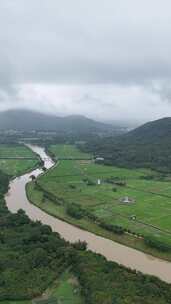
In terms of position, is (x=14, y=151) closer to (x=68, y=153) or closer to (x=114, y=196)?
(x=68, y=153)

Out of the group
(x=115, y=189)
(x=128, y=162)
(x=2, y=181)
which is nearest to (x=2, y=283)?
(x=115, y=189)

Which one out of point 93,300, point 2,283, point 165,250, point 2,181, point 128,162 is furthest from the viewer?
point 128,162

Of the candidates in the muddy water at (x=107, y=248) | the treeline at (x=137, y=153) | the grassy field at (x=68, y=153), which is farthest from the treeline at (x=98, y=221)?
the grassy field at (x=68, y=153)

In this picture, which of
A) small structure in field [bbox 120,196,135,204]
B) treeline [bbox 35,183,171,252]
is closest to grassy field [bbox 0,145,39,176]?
treeline [bbox 35,183,171,252]

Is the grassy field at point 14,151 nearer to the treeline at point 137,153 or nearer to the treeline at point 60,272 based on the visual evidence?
the treeline at point 137,153

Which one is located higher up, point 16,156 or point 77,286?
point 16,156

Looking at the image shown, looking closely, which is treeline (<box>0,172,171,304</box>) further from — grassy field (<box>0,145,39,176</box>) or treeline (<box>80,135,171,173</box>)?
treeline (<box>80,135,171,173</box>)

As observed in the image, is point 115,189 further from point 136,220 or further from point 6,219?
point 6,219
